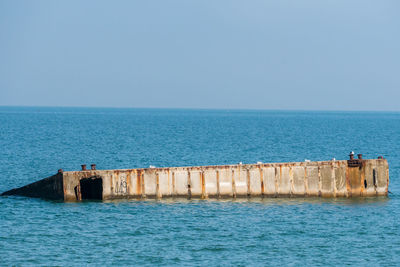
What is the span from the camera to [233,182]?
4356 centimetres

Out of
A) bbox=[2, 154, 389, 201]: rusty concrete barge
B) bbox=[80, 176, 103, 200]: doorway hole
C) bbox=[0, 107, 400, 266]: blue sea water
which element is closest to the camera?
bbox=[0, 107, 400, 266]: blue sea water

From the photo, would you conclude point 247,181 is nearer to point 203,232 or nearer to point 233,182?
point 233,182

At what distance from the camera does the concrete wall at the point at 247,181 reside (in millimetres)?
42969

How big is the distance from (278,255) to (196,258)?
4049mm

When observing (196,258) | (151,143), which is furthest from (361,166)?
(151,143)

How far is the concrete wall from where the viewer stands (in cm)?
4297

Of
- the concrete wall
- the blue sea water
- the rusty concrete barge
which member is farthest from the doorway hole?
the blue sea water

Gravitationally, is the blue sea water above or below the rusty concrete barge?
below

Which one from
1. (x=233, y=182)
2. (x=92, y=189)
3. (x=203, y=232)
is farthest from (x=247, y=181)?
(x=92, y=189)

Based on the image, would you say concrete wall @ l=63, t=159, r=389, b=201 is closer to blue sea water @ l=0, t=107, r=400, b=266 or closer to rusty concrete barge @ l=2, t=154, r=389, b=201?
rusty concrete barge @ l=2, t=154, r=389, b=201

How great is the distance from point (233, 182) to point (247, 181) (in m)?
0.94

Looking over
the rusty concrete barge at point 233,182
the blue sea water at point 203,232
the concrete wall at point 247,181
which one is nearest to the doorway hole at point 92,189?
the rusty concrete barge at point 233,182

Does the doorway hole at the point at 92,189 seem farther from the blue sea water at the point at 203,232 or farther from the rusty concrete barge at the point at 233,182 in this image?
the blue sea water at the point at 203,232

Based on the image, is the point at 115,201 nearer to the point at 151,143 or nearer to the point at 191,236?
the point at 191,236
